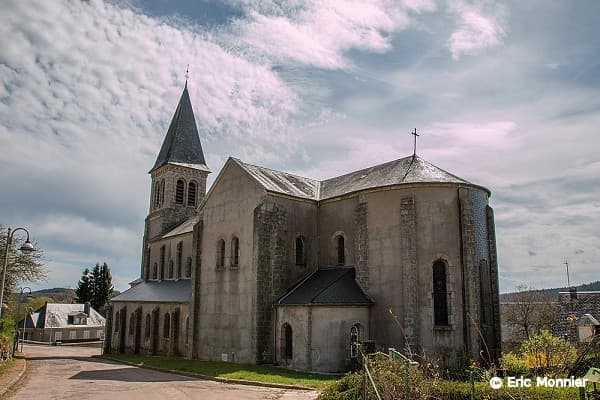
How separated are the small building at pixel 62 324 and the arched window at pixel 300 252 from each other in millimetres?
52022

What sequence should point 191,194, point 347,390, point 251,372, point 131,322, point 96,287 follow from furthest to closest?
point 96,287
point 191,194
point 131,322
point 251,372
point 347,390

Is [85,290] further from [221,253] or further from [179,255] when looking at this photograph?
[221,253]

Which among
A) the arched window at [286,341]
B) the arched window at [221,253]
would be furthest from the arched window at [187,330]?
the arched window at [286,341]

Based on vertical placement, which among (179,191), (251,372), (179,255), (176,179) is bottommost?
(251,372)

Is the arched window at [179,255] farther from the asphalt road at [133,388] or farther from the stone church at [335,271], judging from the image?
the asphalt road at [133,388]

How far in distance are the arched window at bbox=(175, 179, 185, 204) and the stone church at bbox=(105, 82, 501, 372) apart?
14282 mm

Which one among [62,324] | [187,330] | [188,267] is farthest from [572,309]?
[62,324]

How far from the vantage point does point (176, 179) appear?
48.0m

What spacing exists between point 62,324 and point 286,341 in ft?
183

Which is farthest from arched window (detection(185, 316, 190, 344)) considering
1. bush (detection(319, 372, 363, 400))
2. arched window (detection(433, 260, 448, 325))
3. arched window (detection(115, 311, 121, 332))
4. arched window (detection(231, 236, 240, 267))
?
bush (detection(319, 372, 363, 400))

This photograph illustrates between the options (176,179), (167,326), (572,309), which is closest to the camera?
(167,326)

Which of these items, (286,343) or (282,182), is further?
(282,182)

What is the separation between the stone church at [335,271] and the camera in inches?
878

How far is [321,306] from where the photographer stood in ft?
74.6
